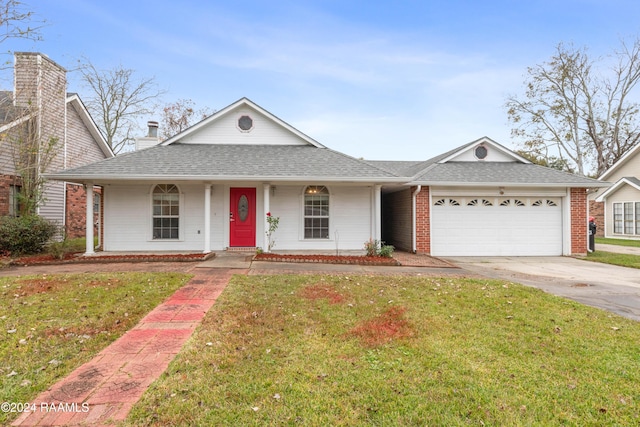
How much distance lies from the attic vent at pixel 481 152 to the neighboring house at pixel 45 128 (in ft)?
54.1

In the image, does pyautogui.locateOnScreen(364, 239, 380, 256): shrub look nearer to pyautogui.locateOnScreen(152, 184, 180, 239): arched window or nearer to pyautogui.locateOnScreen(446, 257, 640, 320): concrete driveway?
pyautogui.locateOnScreen(446, 257, 640, 320): concrete driveway

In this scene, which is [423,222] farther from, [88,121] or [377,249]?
[88,121]

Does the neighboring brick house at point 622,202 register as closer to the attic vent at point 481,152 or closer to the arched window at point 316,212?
the attic vent at point 481,152

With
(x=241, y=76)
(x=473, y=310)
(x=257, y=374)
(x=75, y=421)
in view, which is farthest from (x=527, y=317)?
(x=241, y=76)

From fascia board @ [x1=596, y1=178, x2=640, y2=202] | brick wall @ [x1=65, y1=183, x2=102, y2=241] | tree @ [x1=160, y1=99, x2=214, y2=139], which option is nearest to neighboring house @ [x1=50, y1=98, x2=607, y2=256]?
brick wall @ [x1=65, y1=183, x2=102, y2=241]

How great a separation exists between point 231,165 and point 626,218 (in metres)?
22.3

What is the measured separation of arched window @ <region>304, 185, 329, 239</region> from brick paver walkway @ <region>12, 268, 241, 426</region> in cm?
650

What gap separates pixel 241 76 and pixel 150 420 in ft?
56.9

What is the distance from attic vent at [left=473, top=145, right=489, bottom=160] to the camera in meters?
13.6

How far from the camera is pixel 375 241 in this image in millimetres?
10562

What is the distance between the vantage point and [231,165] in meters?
10.6

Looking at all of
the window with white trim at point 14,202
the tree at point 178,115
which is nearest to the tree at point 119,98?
the tree at point 178,115

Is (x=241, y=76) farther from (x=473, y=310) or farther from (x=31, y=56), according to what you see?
(x=473, y=310)

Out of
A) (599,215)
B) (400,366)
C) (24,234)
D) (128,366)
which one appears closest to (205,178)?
(24,234)
